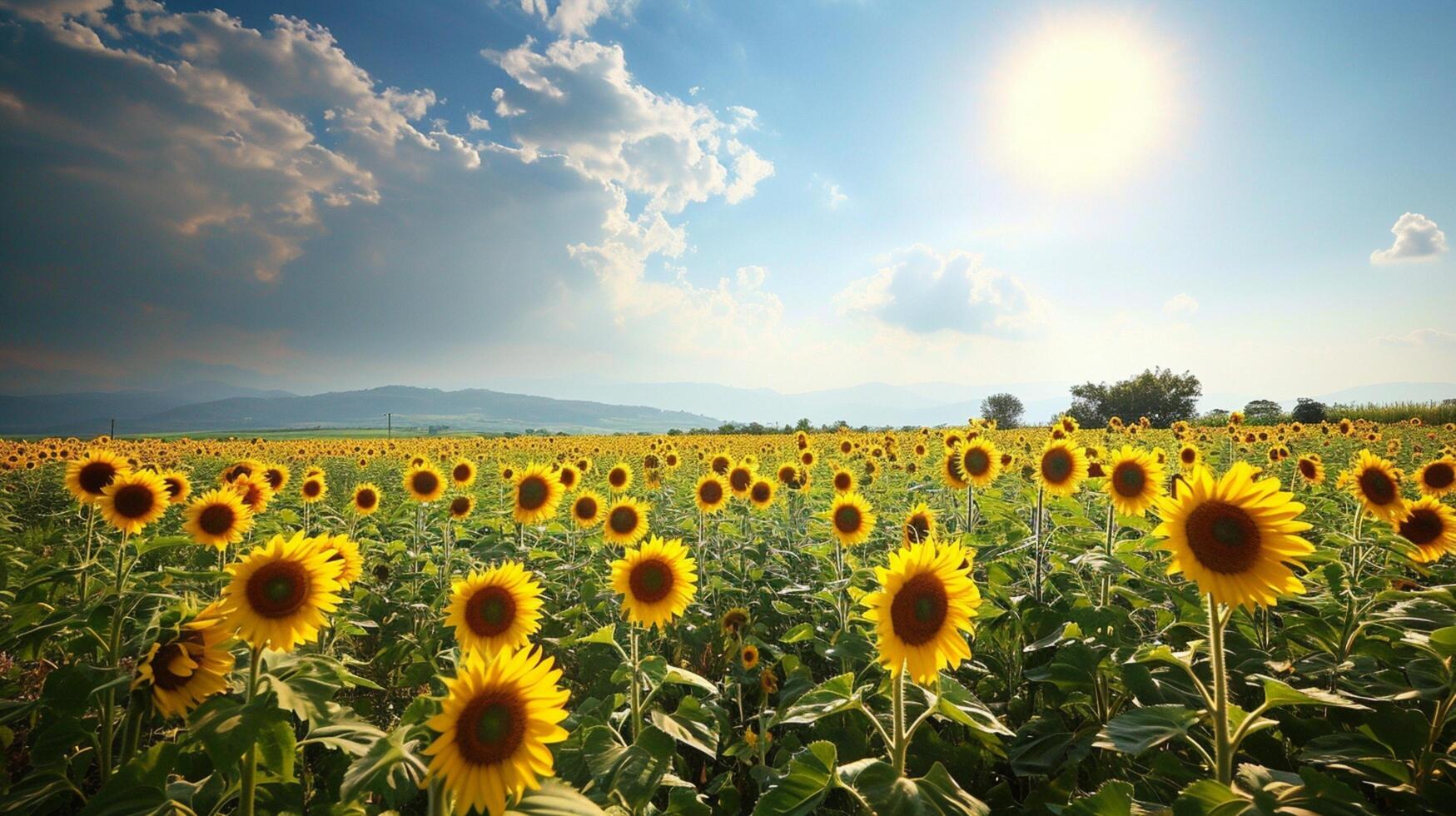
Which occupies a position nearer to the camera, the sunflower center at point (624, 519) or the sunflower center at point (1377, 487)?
the sunflower center at point (1377, 487)

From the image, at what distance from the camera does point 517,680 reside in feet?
6.60

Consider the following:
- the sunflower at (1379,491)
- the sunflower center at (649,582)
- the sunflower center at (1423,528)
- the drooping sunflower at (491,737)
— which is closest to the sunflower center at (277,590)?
the drooping sunflower at (491,737)

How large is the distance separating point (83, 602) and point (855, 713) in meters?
4.76

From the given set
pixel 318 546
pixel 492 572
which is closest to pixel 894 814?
pixel 492 572

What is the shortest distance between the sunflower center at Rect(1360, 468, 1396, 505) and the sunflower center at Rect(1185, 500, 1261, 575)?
3.48 metres

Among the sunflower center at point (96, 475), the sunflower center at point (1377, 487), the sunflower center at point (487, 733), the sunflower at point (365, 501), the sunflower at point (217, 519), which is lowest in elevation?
the sunflower at point (365, 501)

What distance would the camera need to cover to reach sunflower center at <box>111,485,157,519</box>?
4257mm

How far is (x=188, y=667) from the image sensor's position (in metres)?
2.46

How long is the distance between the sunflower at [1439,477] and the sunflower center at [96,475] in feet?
39.5

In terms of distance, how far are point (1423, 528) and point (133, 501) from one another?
9.19m

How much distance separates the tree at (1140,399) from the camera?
5512cm

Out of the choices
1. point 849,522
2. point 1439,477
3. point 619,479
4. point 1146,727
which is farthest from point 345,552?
point 1439,477

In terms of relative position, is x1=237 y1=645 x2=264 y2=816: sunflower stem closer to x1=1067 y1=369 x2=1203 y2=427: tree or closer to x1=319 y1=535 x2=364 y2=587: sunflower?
x1=319 y1=535 x2=364 y2=587: sunflower

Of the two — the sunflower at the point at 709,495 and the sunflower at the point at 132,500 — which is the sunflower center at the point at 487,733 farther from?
the sunflower at the point at 709,495
